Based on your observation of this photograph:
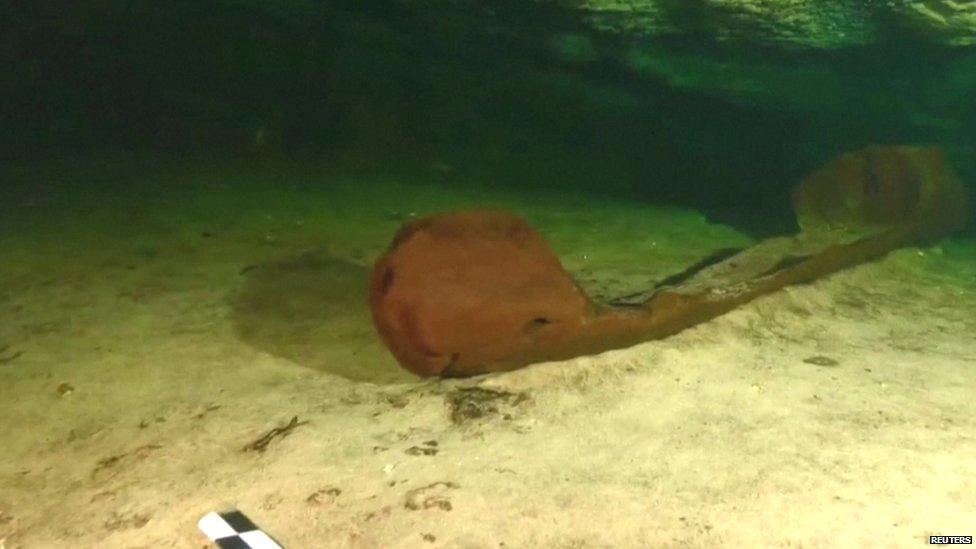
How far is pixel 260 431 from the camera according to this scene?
380 cm

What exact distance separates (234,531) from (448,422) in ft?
4.46

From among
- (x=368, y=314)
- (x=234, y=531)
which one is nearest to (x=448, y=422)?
(x=234, y=531)

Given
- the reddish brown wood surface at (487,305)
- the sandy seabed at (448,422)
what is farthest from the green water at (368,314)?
the reddish brown wood surface at (487,305)

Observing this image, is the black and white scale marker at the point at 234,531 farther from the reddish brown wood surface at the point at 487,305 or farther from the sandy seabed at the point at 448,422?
the reddish brown wood surface at the point at 487,305

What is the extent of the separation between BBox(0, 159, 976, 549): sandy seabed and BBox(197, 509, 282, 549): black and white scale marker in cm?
7

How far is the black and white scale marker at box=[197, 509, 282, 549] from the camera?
2682mm

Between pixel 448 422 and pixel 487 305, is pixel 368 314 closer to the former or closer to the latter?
pixel 487 305

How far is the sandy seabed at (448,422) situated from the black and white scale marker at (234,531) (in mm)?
66

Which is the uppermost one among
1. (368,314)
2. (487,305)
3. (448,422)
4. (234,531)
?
(487,305)

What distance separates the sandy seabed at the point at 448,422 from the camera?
3012 millimetres

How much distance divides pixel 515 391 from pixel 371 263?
353 cm

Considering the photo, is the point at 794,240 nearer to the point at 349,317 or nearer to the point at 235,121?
the point at 349,317

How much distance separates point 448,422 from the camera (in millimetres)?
3914

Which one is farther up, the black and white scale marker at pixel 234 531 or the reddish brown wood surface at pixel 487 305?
the reddish brown wood surface at pixel 487 305
